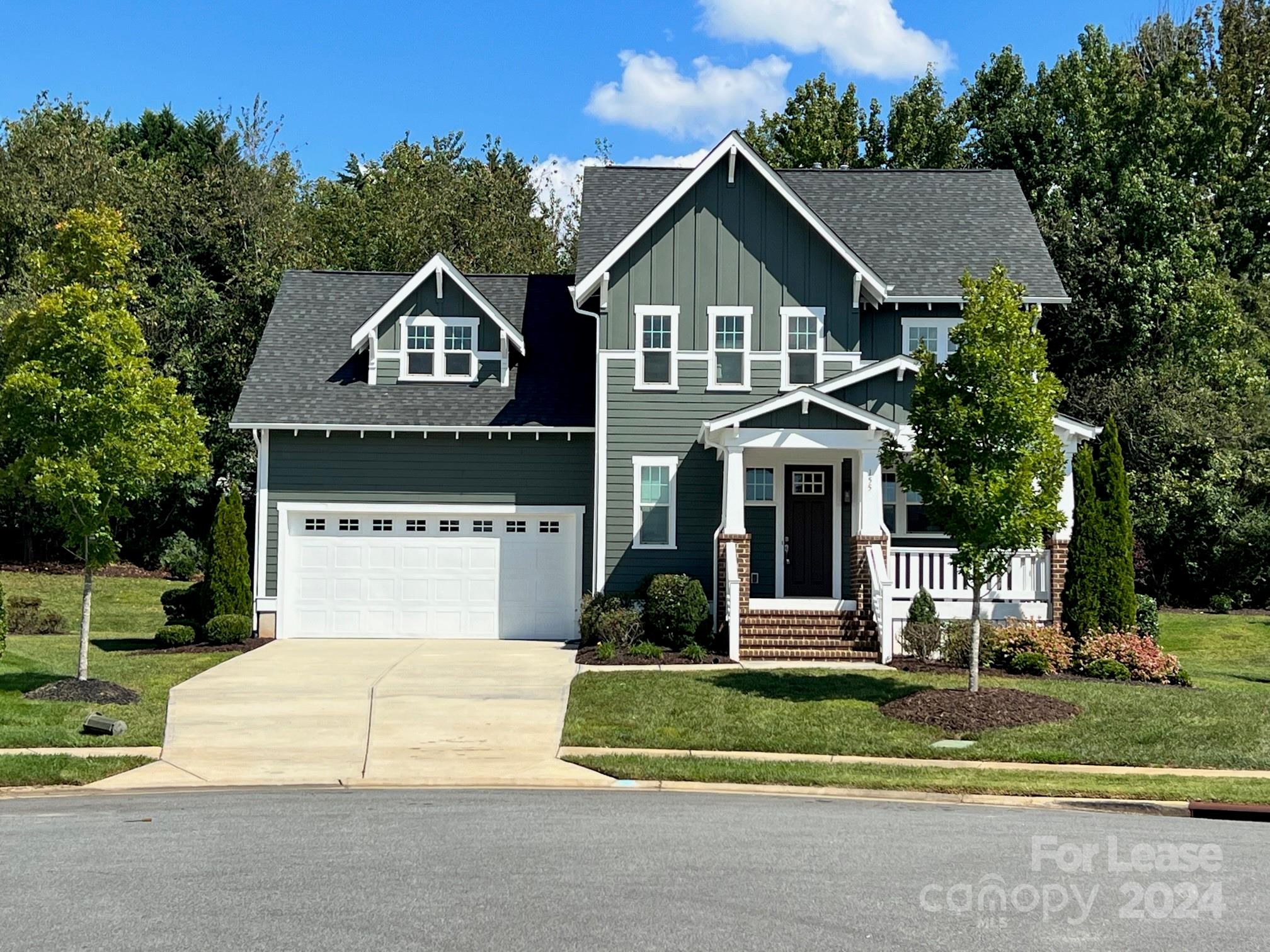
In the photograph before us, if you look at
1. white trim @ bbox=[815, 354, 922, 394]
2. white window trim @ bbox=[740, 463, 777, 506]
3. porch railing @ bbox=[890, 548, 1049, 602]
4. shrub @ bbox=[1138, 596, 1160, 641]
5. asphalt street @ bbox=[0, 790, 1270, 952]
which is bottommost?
asphalt street @ bbox=[0, 790, 1270, 952]

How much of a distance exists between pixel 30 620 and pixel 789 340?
16.6m

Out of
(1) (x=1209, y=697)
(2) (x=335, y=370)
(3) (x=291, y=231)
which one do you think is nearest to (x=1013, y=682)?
(1) (x=1209, y=697)

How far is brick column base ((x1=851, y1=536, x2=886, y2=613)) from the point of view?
2277cm

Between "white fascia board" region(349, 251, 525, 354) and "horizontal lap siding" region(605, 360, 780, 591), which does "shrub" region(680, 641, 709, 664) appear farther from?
"white fascia board" region(349, 251, 525, 354)

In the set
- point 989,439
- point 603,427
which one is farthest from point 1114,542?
point 603,427

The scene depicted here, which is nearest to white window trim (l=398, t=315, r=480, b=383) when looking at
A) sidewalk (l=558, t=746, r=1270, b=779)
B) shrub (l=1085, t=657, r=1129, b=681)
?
shrub (l=1085, t=657, r=1129, b=681)

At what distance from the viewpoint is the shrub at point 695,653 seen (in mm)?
21766

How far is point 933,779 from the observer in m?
13.4

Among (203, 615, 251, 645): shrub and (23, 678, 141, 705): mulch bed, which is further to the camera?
(203, 615, 251, 645): shrub

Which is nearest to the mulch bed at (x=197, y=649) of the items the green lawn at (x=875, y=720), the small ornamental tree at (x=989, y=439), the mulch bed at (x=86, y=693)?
the mulch bed at (x=86, y=693)

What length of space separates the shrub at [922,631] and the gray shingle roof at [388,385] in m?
7.44

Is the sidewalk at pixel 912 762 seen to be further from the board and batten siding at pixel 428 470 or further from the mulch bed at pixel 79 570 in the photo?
the mulch bed at pixel 79 570

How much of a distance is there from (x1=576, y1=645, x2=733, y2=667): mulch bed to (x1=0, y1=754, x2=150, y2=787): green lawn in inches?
363

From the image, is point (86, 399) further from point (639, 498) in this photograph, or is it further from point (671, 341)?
point (671, 341)
